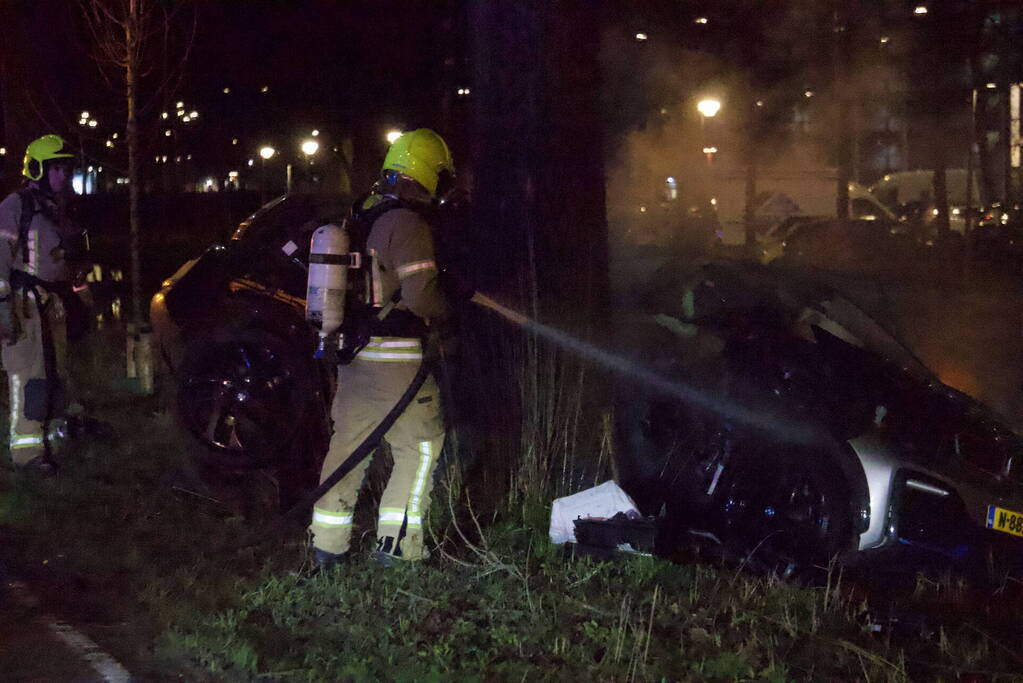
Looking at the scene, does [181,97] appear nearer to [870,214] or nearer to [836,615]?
[870,214]

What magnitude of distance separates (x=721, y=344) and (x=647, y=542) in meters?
1.19

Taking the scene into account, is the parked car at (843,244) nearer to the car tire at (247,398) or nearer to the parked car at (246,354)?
the parked car at (246,354)

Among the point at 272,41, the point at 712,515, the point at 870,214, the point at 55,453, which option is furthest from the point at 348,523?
the point at 870,214

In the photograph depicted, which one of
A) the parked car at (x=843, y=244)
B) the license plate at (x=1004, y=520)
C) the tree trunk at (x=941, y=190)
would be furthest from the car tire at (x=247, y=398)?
the parked car at (x=843, y=244)

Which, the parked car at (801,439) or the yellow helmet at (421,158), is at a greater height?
the yellow helmet at (421,158)

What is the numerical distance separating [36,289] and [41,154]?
31.3 inches

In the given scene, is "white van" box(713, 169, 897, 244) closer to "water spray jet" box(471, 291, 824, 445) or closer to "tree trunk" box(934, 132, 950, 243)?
"tree trunk" box(934, 132, 950, 243)

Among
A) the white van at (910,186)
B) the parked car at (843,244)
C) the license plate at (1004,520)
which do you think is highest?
the white van at (910,186)

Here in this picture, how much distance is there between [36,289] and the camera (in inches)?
279

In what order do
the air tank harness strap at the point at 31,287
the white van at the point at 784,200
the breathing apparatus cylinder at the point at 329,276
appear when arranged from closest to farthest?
the breathing apparatus cylinder at the point at 329,276 < the air tank harness strap at the point at 31,287 < the white van at the point at 784,200

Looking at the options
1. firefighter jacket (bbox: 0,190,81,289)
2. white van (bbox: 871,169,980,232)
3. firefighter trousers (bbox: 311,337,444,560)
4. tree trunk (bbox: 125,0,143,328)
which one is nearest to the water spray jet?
firefighter trousers (bbox: 311,337,444,560)

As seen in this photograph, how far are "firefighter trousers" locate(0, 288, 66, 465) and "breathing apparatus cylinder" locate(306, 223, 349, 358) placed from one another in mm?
2972

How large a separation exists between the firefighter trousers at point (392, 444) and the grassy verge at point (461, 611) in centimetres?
17

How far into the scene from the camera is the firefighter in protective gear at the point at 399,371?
5.03 m
